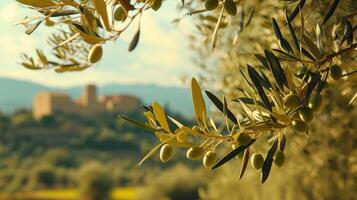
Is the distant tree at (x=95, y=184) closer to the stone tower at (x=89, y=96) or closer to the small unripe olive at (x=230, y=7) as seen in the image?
the stone tower at (x=89, y=96)

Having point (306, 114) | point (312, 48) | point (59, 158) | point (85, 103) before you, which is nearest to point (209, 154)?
point (306, 114)

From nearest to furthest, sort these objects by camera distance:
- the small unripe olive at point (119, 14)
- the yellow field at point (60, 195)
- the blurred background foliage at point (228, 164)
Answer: the small unripe olive at point (119, 14) < the blurred background foliage at point (228, 164) < the yellow field at point (60, 195)

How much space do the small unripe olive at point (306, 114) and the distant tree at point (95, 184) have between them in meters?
42.9

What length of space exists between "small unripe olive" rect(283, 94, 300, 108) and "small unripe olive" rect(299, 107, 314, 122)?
0.02 m

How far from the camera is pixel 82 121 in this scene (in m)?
73.2

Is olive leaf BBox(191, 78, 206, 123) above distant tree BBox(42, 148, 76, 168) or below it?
above

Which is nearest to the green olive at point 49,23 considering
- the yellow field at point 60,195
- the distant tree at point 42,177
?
the yellow field at point 60,195

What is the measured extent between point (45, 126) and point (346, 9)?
67246 mm

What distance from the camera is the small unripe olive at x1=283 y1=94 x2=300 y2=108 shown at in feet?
3.84

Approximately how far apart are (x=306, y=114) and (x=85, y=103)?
3141 inches

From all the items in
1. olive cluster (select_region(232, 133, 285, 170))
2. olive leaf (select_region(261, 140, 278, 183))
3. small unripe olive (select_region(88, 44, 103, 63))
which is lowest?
olive leaf (select_region(261, 140, 278, 183))

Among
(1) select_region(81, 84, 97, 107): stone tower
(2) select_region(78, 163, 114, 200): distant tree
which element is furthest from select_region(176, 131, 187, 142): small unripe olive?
(1) select_region(81, 84, 97, 107): stone tower

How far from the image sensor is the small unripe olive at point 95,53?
133 cm

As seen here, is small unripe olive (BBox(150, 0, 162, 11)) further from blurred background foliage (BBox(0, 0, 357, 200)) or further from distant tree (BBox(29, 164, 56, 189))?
distant tree (BBox(29, 164, 56, 189))
